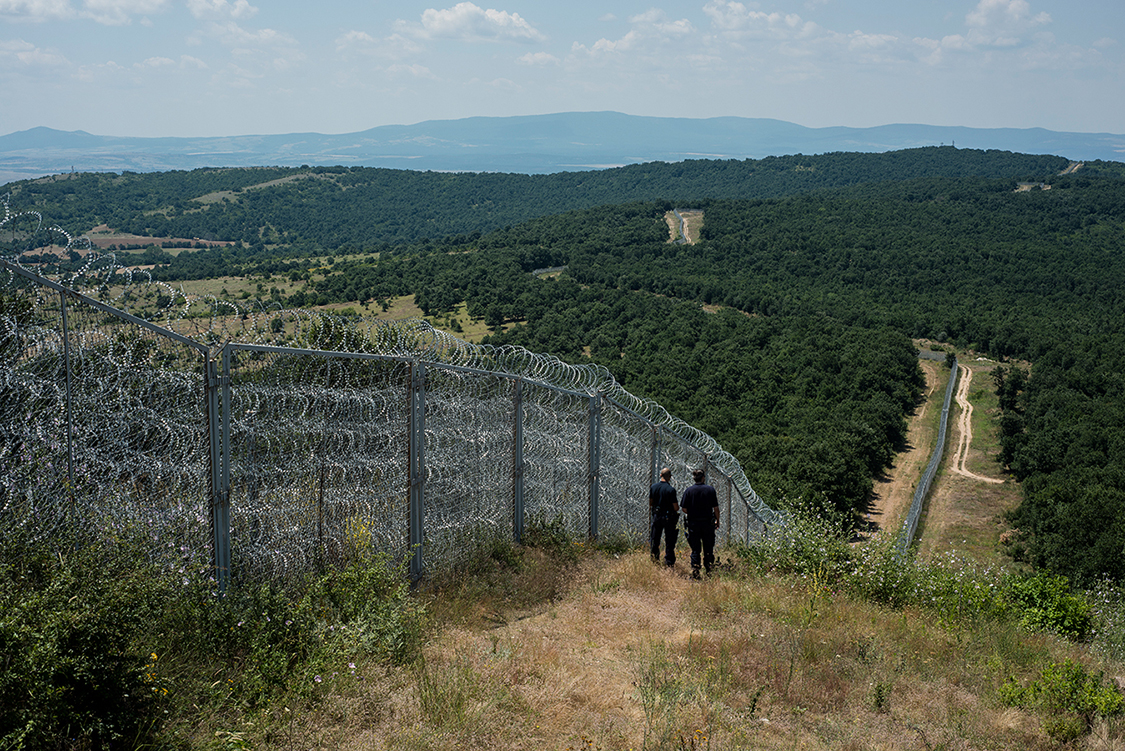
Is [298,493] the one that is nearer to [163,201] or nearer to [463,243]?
[463,243]

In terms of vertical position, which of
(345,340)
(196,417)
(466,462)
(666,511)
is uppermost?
(345,340)

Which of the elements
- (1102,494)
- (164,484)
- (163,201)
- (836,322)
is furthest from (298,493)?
(163,201)

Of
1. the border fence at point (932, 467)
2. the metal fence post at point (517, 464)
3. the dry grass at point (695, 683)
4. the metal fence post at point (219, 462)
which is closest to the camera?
the dry grass at point (695, 683)

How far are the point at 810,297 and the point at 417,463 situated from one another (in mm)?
71176

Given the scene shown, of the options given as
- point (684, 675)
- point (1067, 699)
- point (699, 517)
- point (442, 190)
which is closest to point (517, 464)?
point (699, 517)

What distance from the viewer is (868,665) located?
4883 mm

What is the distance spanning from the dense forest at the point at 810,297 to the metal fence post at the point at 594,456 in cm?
328

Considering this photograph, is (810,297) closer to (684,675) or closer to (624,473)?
(624,473)

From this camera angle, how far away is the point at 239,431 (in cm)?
423

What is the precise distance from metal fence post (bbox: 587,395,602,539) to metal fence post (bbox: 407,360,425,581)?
9.40 ft

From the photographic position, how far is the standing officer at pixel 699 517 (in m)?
7.28

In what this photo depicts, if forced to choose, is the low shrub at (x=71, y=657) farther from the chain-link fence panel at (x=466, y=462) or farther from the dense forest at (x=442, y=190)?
the dense forest at (x=442, y=190)

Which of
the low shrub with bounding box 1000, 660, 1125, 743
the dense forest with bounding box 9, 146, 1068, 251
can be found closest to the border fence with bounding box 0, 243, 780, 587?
the low shrub with bounding box 1000, 660, 1125, 743

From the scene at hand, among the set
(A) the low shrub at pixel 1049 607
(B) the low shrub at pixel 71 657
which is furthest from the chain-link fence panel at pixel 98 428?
(A) the low shrub at pixel 1049 607
